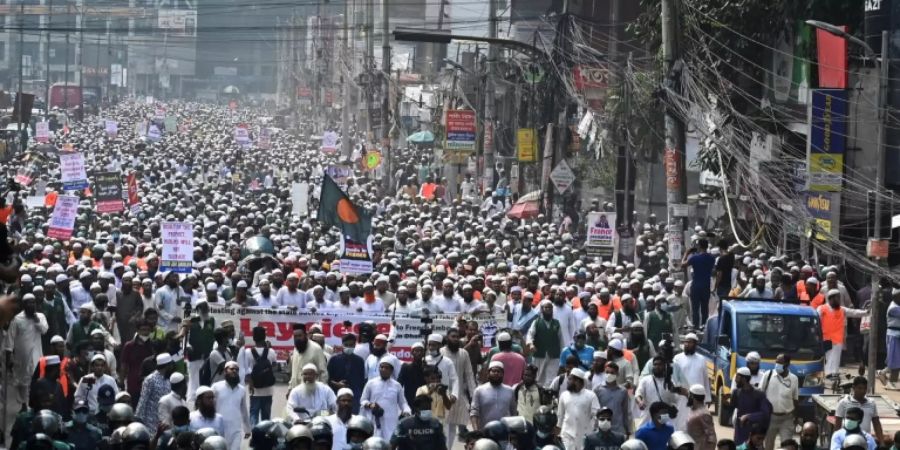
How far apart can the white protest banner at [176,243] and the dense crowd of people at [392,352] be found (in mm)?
179

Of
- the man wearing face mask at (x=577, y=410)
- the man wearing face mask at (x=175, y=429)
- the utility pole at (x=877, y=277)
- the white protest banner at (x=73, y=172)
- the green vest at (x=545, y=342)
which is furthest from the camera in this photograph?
the white protest banner at (x=73, y=172)

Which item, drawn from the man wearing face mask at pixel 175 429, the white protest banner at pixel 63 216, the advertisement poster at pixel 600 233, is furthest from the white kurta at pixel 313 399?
the advertisement poster at pixel 600 233

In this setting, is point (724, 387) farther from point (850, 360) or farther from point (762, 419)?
point (850, 360)

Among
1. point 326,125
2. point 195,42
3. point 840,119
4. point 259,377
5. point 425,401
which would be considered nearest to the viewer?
point 425,401

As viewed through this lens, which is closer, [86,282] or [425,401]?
[425,401]

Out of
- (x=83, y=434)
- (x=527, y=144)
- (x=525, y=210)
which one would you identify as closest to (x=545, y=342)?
(x=83, y=434)

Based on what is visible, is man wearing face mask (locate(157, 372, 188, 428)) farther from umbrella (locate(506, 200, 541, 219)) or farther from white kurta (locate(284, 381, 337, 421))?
umbrella (locate(506, 200, 541, 219))

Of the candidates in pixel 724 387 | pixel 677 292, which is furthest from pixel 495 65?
pixel 724 387

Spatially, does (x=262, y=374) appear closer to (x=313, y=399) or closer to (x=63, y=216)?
(x=313, y=399)

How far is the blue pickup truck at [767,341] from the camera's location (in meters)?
18.0

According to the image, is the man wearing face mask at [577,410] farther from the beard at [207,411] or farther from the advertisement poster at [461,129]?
the advertisement poster at [461,129]

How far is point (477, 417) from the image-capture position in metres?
14.2

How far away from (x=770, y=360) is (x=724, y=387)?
535 mm

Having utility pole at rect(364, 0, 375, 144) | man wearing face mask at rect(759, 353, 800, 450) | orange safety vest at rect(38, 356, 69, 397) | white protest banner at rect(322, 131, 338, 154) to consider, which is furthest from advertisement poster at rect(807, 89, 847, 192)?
utility pole at rect(364, 0, 375, 144)
